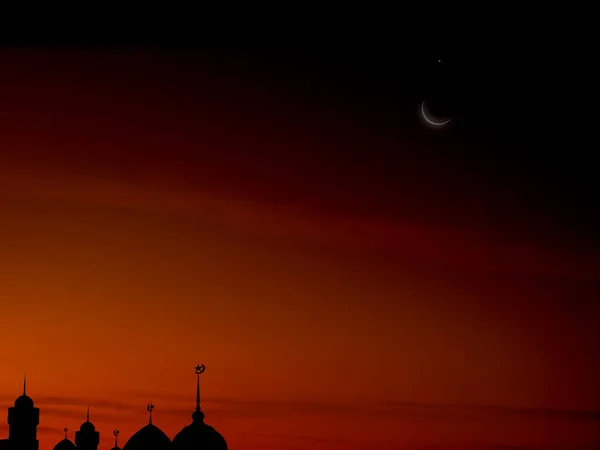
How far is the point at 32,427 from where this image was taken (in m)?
148

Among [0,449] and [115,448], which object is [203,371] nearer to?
[115,448]

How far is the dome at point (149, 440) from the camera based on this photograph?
122081 millimetres

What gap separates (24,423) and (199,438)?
3417cm

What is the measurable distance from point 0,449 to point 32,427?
16.1 ft

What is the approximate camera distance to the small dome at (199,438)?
120 m

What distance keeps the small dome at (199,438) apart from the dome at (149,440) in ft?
4.83

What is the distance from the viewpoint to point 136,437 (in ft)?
407

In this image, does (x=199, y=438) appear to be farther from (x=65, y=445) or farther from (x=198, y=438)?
(x=65, y=445)

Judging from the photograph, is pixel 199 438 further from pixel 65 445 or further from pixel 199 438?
pixel 65 445

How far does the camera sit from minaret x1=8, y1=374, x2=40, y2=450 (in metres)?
145

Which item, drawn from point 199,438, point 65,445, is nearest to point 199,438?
point 199,438

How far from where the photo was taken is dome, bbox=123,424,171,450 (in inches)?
4806

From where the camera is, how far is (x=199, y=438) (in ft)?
393

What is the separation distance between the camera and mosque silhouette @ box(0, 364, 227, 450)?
12019 centimetres
